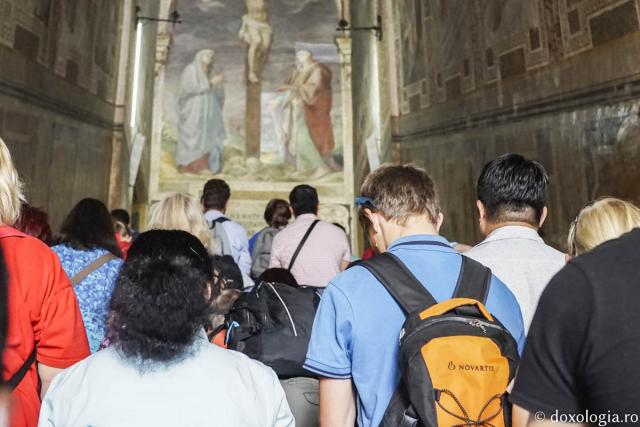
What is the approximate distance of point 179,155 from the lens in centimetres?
1450

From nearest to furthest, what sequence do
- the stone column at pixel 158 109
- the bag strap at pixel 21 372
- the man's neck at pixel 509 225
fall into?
the bag strap at pixel 21 372 < the man's neck at pixel 509 225 < the stone column at pixel 158 109

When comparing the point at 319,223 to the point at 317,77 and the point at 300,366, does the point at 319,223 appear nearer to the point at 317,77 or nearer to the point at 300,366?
the point at 300,366

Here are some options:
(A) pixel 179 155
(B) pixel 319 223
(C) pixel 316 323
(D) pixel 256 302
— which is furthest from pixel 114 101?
(C) pixel 316 323

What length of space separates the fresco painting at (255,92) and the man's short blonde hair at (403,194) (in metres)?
13.0

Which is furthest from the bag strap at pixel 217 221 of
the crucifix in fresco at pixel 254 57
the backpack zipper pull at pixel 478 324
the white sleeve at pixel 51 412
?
the crucifix in fresco at pixel 254 57

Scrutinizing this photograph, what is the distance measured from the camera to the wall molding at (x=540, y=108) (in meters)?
4.92

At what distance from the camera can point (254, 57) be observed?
15.3 meters

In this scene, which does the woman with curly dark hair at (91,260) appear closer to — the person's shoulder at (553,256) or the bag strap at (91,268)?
the bag strap at (91,268)

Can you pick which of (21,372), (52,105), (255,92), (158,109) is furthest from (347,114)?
(21,372)

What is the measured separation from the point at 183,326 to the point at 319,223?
2.51 meters

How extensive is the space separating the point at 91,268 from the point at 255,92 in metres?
13.3

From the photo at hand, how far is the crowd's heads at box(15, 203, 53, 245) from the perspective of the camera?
2.43 metres

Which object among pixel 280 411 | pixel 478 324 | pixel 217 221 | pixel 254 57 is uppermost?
pixel 254 57

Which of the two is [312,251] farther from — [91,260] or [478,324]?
[478,324]
